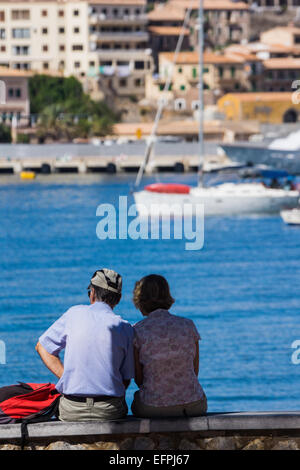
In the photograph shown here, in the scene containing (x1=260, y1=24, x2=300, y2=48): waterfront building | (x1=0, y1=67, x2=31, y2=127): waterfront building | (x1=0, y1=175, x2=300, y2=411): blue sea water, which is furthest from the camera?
(x1=260, y1=24, x2=300, y2=48): waterfront building

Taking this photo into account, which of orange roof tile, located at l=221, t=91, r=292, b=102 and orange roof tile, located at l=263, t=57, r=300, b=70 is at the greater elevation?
orange roof tile, located at l=263, t=57, r=300, b=70

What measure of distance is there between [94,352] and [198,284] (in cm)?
2142

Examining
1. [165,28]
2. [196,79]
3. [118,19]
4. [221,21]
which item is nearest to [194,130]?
[196,79]

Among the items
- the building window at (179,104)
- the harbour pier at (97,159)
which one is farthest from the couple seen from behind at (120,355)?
the building window at (179,104)

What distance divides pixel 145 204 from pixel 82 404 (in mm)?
30726

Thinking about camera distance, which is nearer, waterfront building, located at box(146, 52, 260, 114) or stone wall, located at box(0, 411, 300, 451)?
stone wall, located at box(0, 411, 300, 451)

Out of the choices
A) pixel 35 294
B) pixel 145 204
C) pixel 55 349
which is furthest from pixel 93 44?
pixel 55 349

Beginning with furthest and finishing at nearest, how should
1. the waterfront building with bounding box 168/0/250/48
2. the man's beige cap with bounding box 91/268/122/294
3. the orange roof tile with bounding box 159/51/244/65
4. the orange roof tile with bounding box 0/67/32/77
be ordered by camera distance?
the waterfront building with bounding box 168/0/250/48 < the orange roof tile with bounding box 159/51/244/65 < the orange roof tile with bounding box 0/67/32/77 < the man's beige cap with bounding box 91/268/122/294

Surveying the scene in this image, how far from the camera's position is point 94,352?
4711 mm

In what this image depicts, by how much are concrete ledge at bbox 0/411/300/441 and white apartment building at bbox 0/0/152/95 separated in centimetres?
8242

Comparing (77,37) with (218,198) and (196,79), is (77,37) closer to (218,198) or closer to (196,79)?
(196,79)

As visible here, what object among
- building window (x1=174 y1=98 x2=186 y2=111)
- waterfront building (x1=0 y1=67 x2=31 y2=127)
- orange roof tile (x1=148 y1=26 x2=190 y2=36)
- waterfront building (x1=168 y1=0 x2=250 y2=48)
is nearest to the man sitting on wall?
waterfront building (x1=0 y1=67 x2=31 y2=127)

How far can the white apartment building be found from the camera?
286 feet

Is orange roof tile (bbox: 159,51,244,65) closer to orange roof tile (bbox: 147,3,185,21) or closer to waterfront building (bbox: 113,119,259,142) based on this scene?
orange roof tile (bbox: 147,3,185,21)
